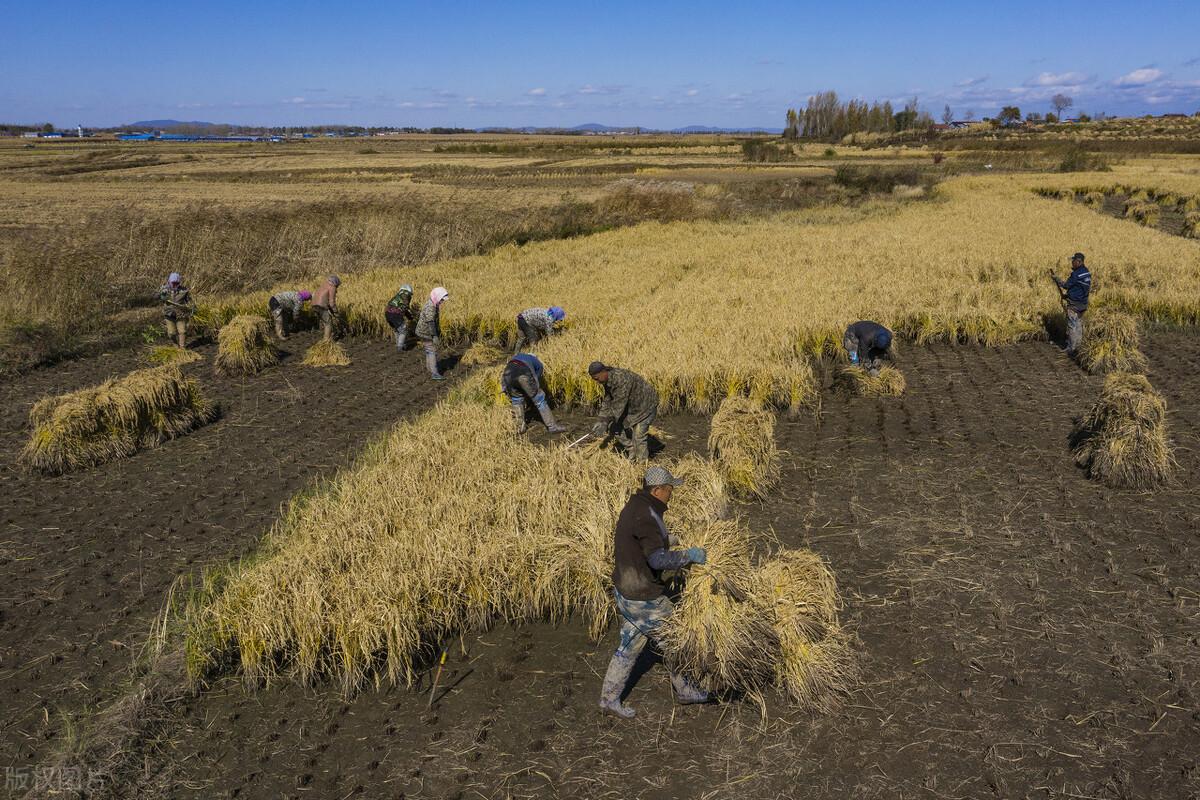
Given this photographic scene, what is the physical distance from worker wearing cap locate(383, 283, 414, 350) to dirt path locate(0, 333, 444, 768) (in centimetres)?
124

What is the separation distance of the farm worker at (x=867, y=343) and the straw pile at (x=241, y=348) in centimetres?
951

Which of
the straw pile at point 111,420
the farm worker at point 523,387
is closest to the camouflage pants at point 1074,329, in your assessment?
the farm worker at point 523,387

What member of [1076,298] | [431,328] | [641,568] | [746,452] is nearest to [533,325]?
[431,328]

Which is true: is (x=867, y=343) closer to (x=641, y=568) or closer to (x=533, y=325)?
(x=533, y=325)

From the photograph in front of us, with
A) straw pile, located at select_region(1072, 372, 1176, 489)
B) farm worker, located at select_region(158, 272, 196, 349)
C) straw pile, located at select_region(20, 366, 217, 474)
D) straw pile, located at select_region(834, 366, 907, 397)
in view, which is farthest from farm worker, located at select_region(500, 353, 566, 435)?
farm worker, located at select_region(158, 272, 196, 349)

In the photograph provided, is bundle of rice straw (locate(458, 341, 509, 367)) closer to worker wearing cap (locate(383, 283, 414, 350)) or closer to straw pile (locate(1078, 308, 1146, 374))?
worker wearing cap (locate(383, 283, 414, 350))

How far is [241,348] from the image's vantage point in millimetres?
12312

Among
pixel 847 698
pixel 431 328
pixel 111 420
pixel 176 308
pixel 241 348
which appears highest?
pixel 176 308

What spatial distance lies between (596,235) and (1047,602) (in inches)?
863

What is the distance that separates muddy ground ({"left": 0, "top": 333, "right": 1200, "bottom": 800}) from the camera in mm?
4332

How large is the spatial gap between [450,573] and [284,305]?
10904 mm

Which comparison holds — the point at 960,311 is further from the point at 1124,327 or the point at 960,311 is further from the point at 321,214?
the point at 321,214

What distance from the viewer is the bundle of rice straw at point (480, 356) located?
13164mm

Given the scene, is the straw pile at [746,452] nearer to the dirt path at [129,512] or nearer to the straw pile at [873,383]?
the straw pile at [873,383]
